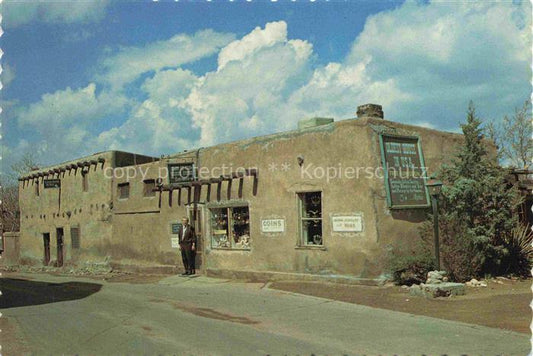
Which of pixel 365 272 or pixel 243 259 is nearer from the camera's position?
pixel 365 272

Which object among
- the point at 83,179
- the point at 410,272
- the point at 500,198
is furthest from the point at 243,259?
the point at 83,179

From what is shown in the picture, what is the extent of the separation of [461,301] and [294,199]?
522cm

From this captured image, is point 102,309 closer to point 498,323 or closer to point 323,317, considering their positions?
point 323,317

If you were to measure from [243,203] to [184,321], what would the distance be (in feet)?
22.1

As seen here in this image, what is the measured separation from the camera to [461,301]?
1045 cm

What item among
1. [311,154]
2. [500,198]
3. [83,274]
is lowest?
[83,274]

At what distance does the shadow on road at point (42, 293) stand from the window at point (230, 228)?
3921mm

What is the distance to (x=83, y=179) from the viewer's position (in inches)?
952

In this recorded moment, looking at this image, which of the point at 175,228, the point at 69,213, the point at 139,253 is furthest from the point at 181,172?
the point at 69,213

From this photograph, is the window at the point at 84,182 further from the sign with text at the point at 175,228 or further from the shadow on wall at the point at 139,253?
the sign with text at the point at 175,228

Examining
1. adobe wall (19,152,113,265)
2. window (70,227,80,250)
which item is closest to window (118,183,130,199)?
adobe wall (19,152,113,265)

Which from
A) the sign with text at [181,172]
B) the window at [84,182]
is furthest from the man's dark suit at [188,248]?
the window at [84,182]

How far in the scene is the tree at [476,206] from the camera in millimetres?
12648

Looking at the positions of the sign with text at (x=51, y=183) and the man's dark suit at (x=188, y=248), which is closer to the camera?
the man's dark suit at (x=188, y=248)
